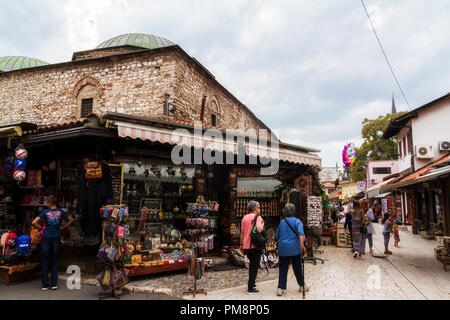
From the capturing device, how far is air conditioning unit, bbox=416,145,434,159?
15270mm

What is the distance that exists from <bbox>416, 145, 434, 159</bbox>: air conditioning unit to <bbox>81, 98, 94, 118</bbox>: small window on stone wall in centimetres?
1681

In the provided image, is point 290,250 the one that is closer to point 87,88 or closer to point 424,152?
point 87,88

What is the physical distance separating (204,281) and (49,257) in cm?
301

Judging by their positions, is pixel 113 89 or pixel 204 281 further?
pixel 113 89

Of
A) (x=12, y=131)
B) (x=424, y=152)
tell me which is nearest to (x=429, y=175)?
(x=12, y=131)

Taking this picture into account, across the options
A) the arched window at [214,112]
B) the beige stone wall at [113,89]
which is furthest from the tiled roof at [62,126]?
the arched window at [214,112]

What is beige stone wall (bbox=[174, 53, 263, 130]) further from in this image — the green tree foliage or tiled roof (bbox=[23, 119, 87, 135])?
Answer: the green tree foliage

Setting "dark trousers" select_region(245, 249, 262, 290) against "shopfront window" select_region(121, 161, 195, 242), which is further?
"shopfront window" select_region(121, 161, 195, 242)

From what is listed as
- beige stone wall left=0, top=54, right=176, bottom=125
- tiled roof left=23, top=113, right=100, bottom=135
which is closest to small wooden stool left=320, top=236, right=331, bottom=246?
beige stone wall left=0, top=54, right=176, bottom=125

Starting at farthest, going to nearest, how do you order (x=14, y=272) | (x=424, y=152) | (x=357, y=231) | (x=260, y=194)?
(x=424, y=152) → (x=357, y=231) → (x=260, y=194) → (x=14, y=272)

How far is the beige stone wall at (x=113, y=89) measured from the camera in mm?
12609

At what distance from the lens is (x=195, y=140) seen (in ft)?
20.7
